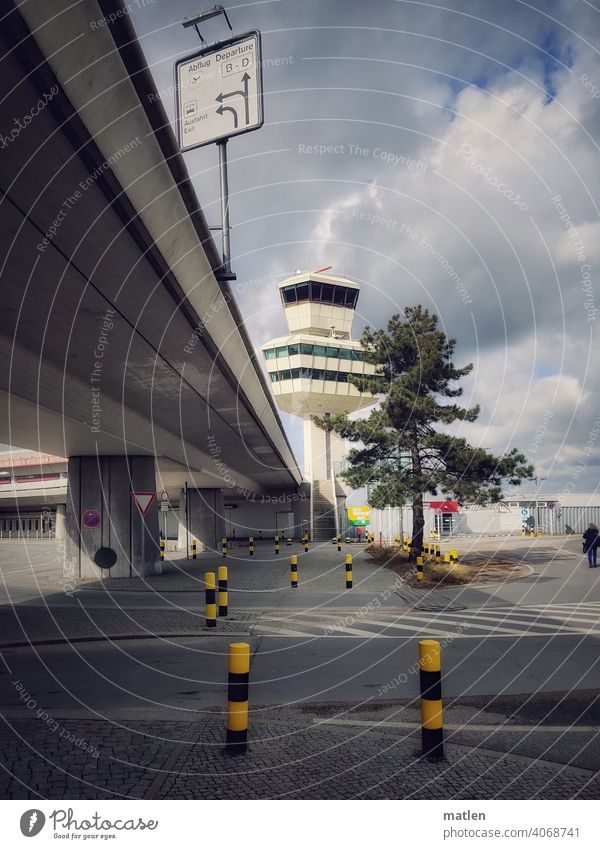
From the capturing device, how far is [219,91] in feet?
27.6

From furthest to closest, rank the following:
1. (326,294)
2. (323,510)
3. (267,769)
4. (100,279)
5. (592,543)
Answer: (326,294), (323,510), (592,543), (100,279), (267,769)

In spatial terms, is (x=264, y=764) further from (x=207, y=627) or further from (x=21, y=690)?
(x=207, y=627)

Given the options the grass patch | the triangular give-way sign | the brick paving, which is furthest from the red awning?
the brick paving

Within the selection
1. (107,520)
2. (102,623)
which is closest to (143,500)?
(107,520)

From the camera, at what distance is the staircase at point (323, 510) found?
58344 mm

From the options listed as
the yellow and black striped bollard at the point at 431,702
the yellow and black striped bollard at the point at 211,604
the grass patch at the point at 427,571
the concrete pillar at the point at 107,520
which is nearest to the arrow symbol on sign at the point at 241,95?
the yellow and black striped bollard at the point at 431,702

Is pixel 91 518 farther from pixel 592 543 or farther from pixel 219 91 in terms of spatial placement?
pixel 592 543

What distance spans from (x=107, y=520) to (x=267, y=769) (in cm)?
1873

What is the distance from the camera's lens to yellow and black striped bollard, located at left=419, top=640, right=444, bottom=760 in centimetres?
497

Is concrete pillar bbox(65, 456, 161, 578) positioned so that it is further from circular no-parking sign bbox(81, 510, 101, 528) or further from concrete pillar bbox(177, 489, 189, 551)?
concrete pillar bbox(177, 489, 189, 551)

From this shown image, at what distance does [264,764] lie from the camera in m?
4.88

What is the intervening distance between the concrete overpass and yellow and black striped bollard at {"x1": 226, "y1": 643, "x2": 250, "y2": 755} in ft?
15.1
